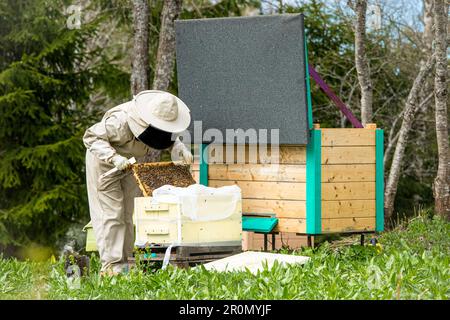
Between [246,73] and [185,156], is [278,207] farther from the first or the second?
[246,73]

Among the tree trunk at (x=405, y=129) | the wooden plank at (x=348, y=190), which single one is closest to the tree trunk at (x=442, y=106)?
the tree trunk at (x=405, y=129)

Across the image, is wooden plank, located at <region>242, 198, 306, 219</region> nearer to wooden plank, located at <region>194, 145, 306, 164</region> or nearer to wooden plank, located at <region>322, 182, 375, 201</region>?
wooden plank, located at <region>322, 182, 375, 201</region>

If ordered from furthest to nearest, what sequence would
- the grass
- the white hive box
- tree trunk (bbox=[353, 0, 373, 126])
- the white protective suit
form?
tree trunk (bbox=[353, 0, 373, 126])
the white protective suit
the white hive box
the grass

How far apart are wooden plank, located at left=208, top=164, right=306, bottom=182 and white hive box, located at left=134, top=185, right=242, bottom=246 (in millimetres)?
747

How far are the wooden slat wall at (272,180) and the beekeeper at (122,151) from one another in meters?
0.71

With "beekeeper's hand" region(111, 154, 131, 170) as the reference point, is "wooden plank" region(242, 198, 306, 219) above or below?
below

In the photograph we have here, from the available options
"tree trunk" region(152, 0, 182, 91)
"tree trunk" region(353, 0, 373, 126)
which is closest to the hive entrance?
"tree trunk" region(152, 0, 182, 91)

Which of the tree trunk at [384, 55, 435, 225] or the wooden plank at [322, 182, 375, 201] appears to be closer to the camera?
the wooden plank at [322, 182, 375, 201]

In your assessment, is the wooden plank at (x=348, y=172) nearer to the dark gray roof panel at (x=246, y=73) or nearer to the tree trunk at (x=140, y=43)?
the dark gray roof panel at (x=246, y=73)

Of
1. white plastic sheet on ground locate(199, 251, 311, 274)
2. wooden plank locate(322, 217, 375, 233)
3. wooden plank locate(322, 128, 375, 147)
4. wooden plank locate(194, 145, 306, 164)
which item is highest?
wooden plank locate(322, 128, 375, 147)

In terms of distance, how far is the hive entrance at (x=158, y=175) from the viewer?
725cm

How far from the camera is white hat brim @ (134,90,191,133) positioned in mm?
7160

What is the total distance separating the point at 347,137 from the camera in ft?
25.7

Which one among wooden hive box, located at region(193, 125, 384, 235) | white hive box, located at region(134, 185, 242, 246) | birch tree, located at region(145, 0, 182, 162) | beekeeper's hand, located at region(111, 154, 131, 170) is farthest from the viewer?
birch tree, located at region(145, 0, 182, 162)
